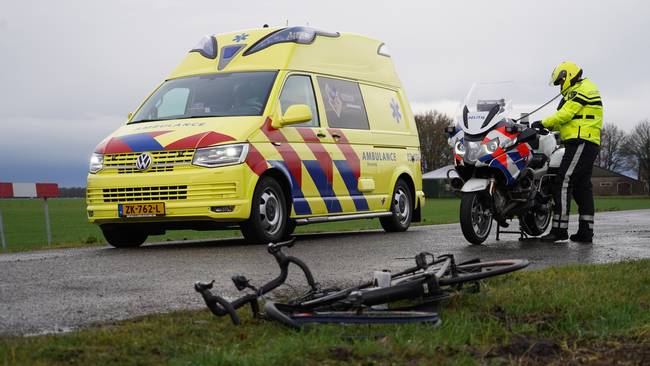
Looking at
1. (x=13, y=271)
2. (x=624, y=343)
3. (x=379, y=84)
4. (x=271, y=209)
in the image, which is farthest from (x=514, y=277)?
(x=379, y=84)

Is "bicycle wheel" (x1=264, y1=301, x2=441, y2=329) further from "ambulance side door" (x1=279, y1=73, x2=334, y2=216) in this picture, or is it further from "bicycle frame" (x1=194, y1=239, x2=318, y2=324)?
"ambulance side door" (x1=279, y1=73, x2=334, y2=216)

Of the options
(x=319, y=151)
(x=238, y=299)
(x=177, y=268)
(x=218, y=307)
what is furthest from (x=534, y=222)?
(x=218, y=307)

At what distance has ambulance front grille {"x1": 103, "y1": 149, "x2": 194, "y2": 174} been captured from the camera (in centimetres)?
981

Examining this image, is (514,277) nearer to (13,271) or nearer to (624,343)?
(624,343)

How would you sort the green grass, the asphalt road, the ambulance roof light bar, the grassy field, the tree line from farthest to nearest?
1. the tree line
2. the grassy field
3. the ambulance roof light bar
4. the asphalt road
5. the green grass

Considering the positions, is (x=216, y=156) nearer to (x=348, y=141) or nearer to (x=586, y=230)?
(x=348, y=141)

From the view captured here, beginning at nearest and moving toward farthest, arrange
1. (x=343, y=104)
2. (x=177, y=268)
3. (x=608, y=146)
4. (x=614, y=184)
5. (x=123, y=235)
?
1. (x=177, y=268)
2. (x=123, y=235)
3. (x=343, y=104)
4. (x=608, y=146)
5. (x=614, y=184)

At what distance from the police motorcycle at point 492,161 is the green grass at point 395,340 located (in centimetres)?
475

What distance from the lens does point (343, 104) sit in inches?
483

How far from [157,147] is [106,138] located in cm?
104

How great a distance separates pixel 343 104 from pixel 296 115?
1.87 meters

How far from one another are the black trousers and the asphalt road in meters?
0.33

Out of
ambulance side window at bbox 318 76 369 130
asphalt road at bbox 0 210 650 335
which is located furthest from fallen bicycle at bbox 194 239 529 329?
ambulance side window at bbox 318 76 369 130

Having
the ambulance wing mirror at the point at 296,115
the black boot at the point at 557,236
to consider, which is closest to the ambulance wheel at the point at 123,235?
the ambulance wing mirror at the point at 296,115
